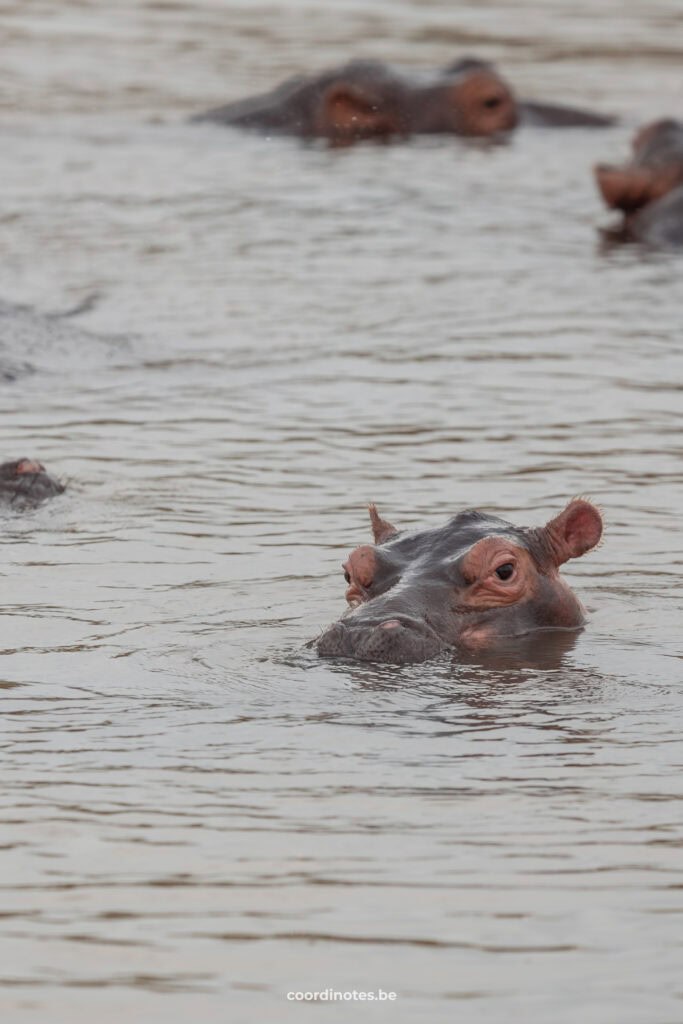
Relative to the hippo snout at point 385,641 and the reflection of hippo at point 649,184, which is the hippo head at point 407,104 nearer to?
the reflection of hippo at point 649,184

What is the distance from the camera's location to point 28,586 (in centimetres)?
713

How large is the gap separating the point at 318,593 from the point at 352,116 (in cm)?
1085

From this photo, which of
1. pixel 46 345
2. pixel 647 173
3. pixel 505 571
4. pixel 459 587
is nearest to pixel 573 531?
pixel 505 571

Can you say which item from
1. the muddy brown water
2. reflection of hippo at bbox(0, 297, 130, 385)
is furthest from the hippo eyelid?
reflection of hippo at bbox(0, 297, 130, 385)

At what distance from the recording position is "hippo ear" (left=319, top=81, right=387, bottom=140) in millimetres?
17281

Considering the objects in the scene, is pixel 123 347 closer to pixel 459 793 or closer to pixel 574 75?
pixel 459 793

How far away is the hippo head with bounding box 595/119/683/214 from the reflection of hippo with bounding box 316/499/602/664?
26.9 ft

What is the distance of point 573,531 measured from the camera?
6.70m

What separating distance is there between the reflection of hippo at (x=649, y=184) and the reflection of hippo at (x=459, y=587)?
7738 mm

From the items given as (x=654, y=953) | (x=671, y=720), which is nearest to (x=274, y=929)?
(x=654, y=953)

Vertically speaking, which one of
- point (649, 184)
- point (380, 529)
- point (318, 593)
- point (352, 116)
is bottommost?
point (318, 593)

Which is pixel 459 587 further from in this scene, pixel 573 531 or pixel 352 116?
pixel 352 116

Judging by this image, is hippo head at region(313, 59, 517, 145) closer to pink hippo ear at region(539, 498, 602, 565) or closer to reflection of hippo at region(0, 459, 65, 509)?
reflection of hippo at region(0, 459, 65, 509)

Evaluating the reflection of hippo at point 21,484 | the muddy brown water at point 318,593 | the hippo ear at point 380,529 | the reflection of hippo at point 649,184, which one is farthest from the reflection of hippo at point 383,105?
the hippo ear at point 380,529
